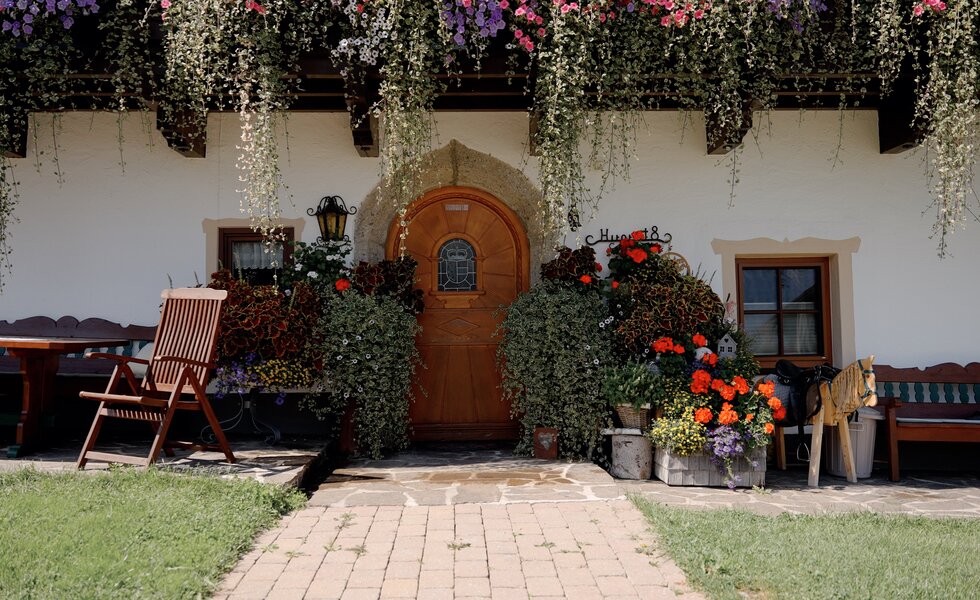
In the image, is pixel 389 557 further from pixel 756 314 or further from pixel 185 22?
pixel 756 314

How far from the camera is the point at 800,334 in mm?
6230

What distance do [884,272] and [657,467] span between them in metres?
2.66

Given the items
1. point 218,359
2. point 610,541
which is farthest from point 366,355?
point 610,541

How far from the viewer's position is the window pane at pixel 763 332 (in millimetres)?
6180

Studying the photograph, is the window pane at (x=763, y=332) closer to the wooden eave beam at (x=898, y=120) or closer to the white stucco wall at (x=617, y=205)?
the white stucco wall at (x=617, y=205)

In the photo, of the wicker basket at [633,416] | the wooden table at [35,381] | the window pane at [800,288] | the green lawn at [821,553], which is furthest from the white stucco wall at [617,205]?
the green lawn at [821,553]

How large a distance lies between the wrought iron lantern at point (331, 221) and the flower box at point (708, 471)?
297 cm

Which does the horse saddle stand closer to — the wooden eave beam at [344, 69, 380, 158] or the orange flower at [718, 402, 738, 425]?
the orange flower at [718, 402, 738, 425]

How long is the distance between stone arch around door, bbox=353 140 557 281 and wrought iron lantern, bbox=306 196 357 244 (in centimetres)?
15

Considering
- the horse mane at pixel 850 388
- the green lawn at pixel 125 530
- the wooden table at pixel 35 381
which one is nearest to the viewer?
the green lawn at pixel 125 530

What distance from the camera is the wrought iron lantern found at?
230 inches

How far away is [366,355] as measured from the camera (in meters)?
5.25

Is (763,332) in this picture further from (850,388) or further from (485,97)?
(485,97)

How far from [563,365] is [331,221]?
84.1 inches
